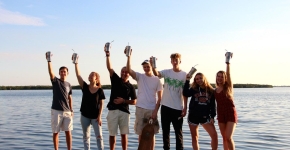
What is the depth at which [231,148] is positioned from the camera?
6.92 meters

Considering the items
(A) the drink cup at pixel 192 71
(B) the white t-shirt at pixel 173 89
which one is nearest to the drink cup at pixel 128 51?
(B) the white t-shirt at pixel 173 89

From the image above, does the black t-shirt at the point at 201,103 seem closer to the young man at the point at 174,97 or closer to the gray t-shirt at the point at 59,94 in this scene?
the young man at the point at 174,97

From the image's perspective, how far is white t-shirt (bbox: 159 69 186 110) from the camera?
704cm

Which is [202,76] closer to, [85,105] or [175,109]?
[175,109]

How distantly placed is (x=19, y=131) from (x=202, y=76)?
10.0 meters

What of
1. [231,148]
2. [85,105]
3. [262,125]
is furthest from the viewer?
[262,125]

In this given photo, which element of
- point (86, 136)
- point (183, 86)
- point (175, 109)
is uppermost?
point (183, 86)

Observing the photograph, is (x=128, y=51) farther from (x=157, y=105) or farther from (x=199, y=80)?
(x=199, y=80)

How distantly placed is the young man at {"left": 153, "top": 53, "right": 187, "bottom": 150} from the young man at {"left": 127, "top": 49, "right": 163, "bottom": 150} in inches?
5.3

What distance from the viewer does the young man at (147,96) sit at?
706 cm

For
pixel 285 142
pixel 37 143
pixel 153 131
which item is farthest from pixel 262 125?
pixel 153 131

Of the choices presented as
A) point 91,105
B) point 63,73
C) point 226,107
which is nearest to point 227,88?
point 226,107

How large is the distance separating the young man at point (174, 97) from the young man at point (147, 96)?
134 mm

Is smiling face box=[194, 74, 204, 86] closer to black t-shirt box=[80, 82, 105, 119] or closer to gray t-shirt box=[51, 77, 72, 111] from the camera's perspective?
black t-shirt box=[80, 82, 105, 119]
